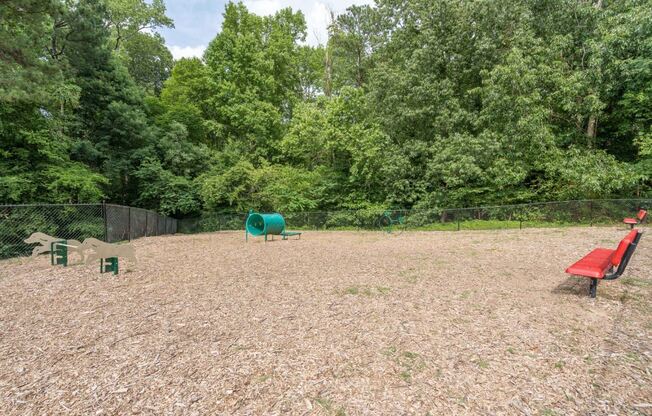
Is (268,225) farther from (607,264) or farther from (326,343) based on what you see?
(607,264)

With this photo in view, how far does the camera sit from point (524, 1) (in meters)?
18.7

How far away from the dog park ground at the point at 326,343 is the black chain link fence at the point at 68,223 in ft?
16.3

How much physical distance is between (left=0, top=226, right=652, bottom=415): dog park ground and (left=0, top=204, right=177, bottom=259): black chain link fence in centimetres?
496

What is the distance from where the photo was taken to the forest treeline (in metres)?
14.0

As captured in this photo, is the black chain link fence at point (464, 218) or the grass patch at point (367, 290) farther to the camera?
the black chain link fence at point (464, 218)

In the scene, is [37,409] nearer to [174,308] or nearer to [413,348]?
[174,308]

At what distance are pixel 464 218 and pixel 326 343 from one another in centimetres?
1379

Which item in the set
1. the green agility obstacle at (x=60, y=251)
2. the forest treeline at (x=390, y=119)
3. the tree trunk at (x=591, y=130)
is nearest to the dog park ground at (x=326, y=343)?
the green agility obstacle at (x=60, y=251)

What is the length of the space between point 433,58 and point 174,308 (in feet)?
66.4

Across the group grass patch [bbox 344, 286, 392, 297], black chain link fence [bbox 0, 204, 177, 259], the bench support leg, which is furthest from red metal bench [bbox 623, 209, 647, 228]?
black chain link fence [bbox 0, 204, 177, 259]

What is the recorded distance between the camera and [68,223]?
12.4 metres

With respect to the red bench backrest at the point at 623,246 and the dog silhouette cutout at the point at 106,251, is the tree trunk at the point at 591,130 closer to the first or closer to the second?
the red bench backrest at the point at 623,246

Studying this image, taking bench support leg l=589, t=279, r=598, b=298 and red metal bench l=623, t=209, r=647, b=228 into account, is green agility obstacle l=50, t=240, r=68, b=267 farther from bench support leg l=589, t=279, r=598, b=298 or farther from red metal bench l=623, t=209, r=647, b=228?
red metal bench l=623, t=209, r=647, b=228

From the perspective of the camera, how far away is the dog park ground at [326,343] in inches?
98.9
